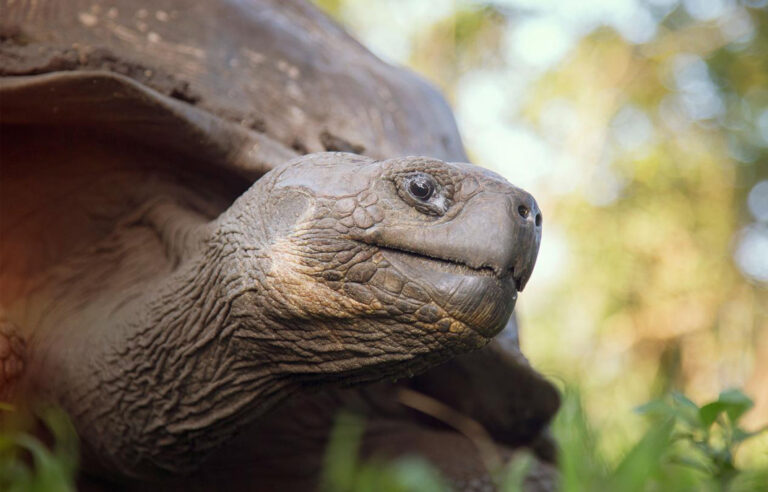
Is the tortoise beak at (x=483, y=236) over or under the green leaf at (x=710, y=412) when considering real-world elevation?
over

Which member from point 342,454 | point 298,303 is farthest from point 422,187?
point 342,454

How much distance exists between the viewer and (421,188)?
1.35m

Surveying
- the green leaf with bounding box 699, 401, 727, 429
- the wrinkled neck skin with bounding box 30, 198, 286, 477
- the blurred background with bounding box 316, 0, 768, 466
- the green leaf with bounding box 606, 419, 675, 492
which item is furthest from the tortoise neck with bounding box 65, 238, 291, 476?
the blurred background with bounding box 316, 0, 768, 466

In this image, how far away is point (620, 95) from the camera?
12.2 meters

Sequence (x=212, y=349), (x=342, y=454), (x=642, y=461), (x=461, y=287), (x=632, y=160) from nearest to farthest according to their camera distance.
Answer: (x=461, y=287) < (x=642, y=461) < (x=212, y=349) < (x=342, y=454) < (x=632, y=160)

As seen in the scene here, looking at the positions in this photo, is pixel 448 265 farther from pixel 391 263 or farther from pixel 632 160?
pixel 632 160

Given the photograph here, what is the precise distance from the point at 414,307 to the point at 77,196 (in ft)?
3.96

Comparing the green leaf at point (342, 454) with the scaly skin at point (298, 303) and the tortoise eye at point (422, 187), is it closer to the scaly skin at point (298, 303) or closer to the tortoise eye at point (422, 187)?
the scaly skin at point (298, 303)

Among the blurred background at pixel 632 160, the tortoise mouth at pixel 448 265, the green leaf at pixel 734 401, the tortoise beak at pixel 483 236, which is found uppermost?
the tortoise beak at pixel 483 236

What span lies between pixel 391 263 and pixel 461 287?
12 cm

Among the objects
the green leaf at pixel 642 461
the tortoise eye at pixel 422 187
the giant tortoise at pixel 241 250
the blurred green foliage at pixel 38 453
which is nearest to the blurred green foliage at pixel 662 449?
the green leaf at pixel 642 461

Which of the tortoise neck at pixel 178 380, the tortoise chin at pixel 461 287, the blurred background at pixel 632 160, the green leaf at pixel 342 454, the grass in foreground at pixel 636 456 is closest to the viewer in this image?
the tortoise chin at pixel 461 287

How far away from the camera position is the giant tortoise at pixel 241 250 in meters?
1.34

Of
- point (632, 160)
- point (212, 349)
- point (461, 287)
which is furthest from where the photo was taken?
point (632, 160)
